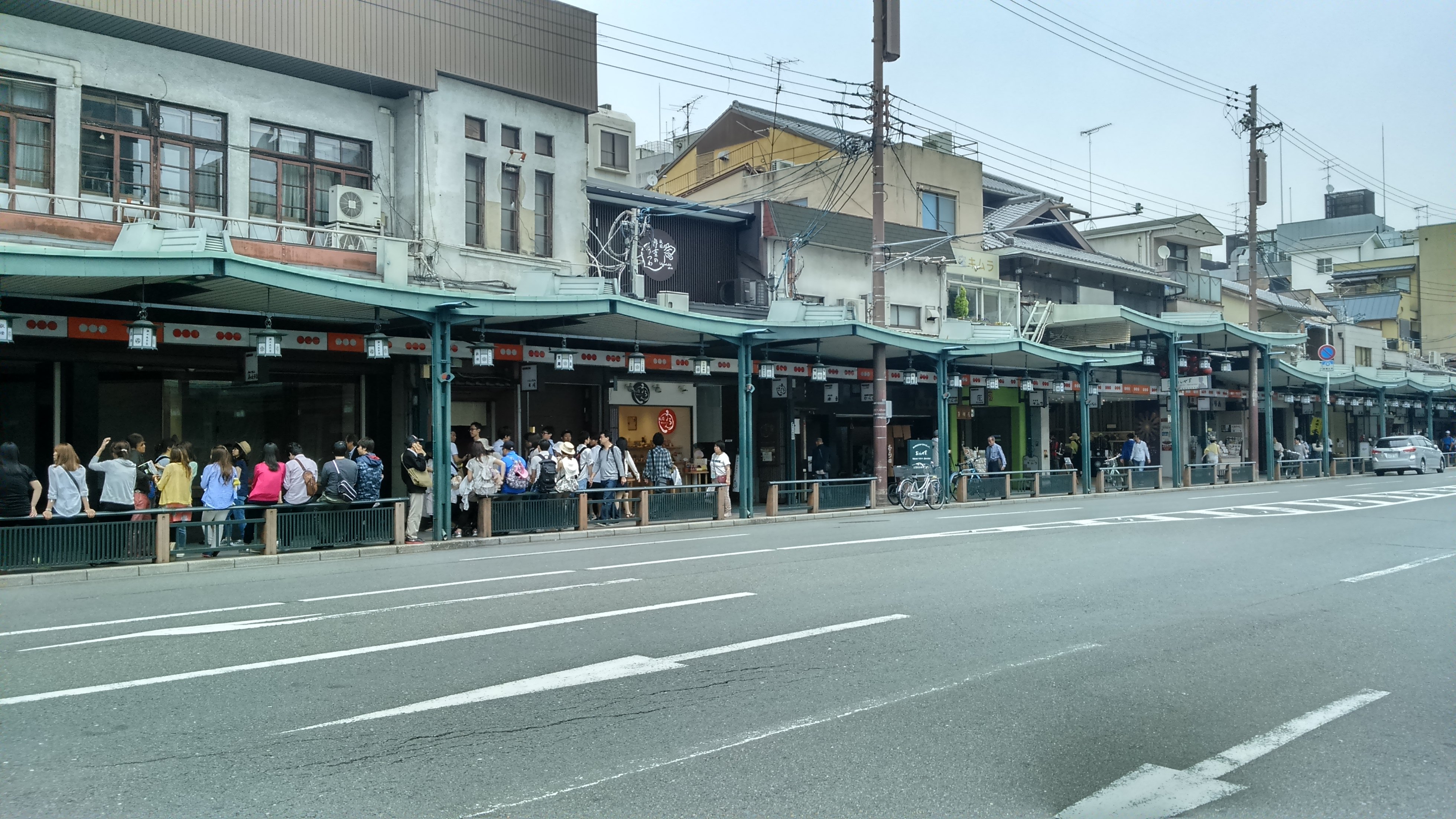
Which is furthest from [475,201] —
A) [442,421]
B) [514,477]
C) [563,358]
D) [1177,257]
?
[1177,257]

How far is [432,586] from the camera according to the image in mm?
12086

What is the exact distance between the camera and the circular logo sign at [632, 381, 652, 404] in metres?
26.5

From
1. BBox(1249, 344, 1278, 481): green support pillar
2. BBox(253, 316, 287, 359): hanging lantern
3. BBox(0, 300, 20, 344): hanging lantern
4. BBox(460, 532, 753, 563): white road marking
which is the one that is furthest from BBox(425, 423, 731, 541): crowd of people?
BBox(1249, 344, 1278, 481): green support pillar

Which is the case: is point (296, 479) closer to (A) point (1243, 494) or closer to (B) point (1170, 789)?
(B) point (1170, 789)

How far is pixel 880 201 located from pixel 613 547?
1361 cm

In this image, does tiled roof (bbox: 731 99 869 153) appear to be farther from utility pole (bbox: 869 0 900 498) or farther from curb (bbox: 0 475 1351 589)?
curb (bbox: 0 475 1351 589)

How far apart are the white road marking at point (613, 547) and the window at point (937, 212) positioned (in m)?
21.2

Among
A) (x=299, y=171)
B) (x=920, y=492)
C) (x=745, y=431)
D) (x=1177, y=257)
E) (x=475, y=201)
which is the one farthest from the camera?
(x=1177, y=257)

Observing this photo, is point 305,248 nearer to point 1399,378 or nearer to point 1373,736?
point 1373,736

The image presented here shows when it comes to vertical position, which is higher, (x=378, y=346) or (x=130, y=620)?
(x=378, y=346)

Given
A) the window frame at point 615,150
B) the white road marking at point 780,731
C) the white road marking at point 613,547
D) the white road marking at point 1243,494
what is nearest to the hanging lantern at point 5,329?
the white road marking at point 613,547

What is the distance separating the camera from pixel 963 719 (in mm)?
6430

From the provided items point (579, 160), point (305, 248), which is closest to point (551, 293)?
point (305, 248)

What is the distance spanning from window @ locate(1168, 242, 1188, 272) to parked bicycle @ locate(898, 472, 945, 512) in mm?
27272
